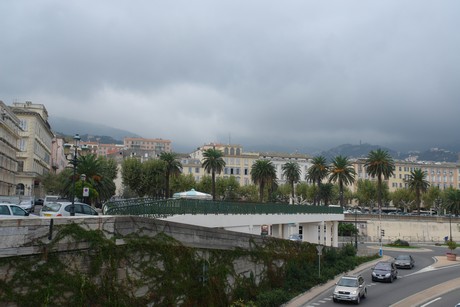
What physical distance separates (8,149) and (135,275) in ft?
192

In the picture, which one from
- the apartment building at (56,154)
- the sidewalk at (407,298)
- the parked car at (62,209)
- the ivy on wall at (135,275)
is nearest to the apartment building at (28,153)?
the apartment building at (56,154)

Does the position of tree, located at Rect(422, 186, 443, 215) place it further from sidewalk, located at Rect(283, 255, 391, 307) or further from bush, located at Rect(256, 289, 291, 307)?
bush, located at Rect(256, 289, 291, 307)

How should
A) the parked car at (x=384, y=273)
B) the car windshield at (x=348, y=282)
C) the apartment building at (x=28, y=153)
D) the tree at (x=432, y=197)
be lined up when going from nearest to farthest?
the car windshield at (x=348, y=282) → the parked car at (x=384, y=273) → the apartment building at (x=28, y=153) → the tree at (x=432, y=197)

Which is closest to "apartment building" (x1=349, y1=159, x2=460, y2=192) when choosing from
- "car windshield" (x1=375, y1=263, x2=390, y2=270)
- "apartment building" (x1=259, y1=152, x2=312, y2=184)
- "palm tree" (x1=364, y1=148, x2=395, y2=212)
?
"apartment building" (x1=259, y1=152, x2=312, y2=184)

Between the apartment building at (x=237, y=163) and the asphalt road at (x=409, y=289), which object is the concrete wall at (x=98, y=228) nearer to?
the asphalt road at (x=409, y=289)

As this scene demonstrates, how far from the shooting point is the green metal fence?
790 inches

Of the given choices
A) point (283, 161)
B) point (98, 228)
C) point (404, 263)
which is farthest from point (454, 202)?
point (98, 228)

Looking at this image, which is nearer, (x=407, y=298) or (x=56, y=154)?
(x=407, y=298)

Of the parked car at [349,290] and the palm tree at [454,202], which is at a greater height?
the palm tree at [454,202]

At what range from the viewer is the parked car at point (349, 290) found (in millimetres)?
26406

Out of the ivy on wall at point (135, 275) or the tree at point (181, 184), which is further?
the tree at point (181, 184)

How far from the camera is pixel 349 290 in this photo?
26672 mm

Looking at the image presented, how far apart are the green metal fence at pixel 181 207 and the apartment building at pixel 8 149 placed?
41.1 metres

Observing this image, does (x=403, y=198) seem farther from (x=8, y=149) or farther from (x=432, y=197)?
(x=8, y=149)
